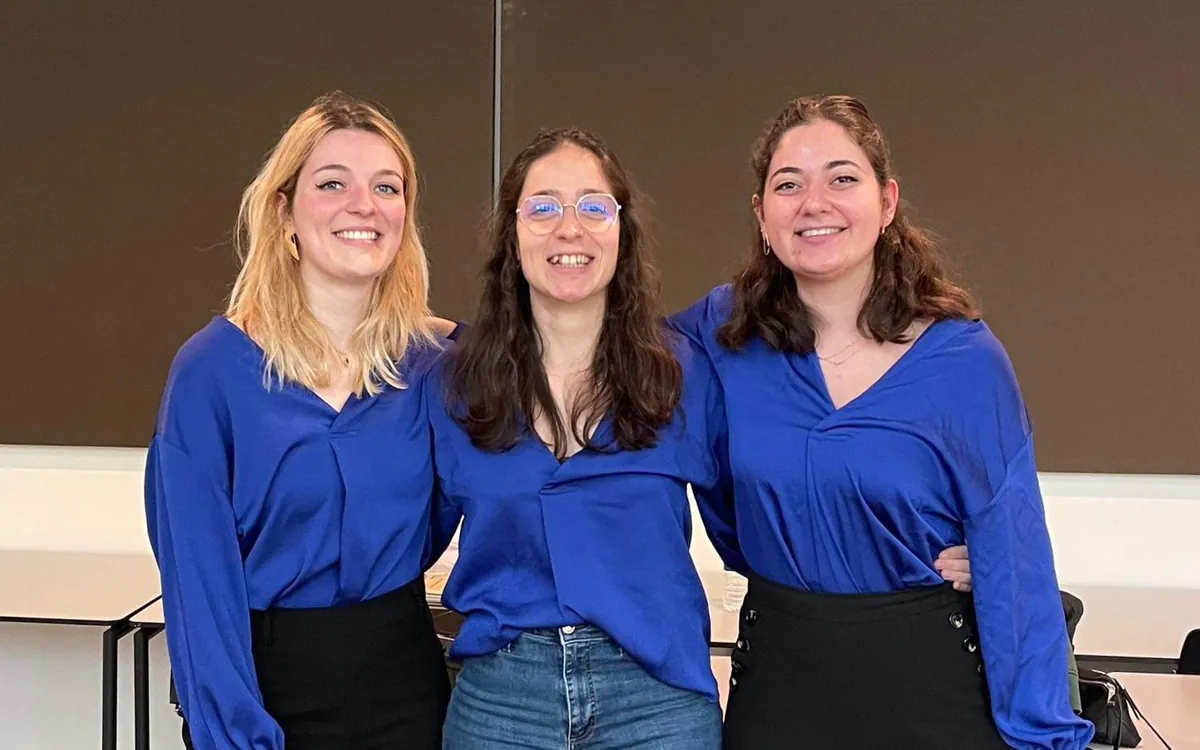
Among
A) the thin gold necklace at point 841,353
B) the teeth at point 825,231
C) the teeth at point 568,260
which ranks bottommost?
the thin gold necklace at point 841,353

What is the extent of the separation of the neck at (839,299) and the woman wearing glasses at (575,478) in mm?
225

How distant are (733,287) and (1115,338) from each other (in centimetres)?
212

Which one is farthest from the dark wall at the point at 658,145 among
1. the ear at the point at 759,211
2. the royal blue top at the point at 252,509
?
the royal blue top at the point at 252,509

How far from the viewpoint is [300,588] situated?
1.71 m

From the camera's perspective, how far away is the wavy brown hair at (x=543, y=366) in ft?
5.64

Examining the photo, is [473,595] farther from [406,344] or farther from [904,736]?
[904,736]

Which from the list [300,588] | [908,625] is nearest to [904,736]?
[908,625]

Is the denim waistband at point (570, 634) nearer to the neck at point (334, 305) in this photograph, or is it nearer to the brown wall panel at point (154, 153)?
the neck at point (334, 305)

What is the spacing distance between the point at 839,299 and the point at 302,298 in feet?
3.21

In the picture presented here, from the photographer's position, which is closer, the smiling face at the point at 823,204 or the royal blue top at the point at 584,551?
the royal blue top at the point at 584,551

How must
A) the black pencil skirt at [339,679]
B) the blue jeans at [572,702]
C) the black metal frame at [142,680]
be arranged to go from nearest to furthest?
the blue jeans at [572,702], the black pencil skirt at [339,679], the black metal frame at [142,680]

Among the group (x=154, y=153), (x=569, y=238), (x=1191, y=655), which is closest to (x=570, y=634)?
(x=569, y=238)

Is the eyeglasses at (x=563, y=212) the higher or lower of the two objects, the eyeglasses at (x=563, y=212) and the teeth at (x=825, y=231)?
the higher

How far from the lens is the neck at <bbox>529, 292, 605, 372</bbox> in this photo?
1.82 metres
